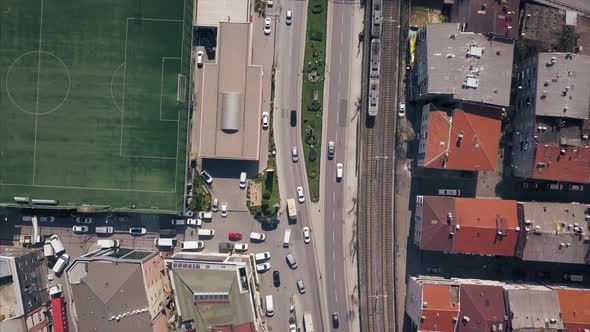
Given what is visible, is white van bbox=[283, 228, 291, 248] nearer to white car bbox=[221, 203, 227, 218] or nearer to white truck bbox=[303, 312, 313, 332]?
white car bbox=[221, 203, 227, 218]

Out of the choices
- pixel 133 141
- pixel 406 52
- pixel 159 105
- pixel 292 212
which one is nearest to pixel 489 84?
pixel 406 52

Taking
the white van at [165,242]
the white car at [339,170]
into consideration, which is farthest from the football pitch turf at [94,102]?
the white car at [339,170]

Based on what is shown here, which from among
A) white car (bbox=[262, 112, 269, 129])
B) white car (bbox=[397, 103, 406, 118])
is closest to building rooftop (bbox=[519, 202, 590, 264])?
white car (bbox=[397, 103, 406, 118])

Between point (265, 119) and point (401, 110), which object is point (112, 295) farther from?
point (401, 110)

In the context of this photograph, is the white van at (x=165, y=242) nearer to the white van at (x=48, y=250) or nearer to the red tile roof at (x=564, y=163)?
the white van at (x=48, y=250)

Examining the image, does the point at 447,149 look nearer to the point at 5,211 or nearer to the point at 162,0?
the point at 162,0

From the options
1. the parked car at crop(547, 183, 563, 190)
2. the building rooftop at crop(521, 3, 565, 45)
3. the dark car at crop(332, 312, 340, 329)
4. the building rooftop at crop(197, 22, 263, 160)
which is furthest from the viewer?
the dark car at crop(332, 312, 340, 329)
